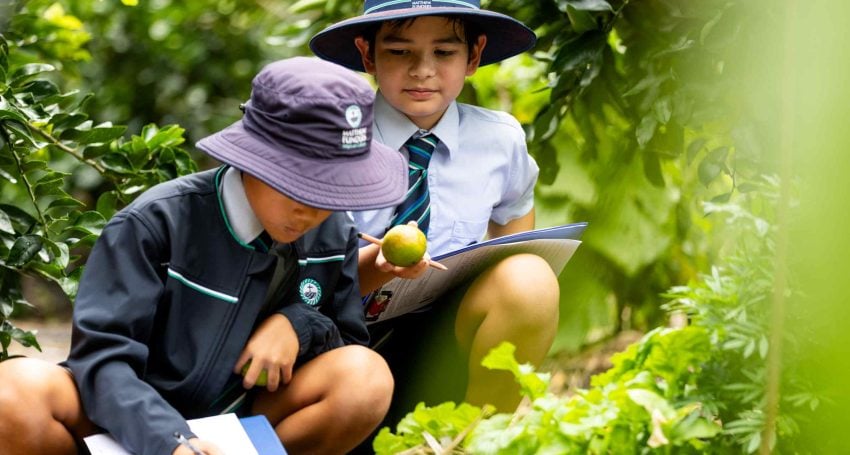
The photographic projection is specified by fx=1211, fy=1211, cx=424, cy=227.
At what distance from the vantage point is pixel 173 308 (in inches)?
74.4

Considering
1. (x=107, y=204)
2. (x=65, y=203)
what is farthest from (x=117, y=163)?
(x=65, y=203)

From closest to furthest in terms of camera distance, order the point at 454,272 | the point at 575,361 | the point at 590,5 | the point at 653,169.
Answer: the point at 454,272 → the point at 590,5 → the point at 653,169 → the point at 575,361

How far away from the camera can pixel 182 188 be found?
1930 mm

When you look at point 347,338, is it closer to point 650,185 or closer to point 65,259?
point 65,259

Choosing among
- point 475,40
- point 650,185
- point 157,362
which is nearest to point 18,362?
point 157,362

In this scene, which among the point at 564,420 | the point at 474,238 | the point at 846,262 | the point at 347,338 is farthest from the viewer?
the point at 474,238

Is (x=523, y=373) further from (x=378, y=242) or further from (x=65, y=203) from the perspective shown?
(x=65, y=203)

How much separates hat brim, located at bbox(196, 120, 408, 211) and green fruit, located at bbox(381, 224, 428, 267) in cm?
15

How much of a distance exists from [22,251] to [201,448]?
76cm

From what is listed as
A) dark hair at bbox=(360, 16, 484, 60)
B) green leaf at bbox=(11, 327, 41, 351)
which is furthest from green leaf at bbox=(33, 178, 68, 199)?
dark hair at bbox=(360, 16, 484, 60)

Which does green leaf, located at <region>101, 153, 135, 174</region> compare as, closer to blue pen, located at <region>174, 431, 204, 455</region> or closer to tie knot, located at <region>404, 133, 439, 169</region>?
tie knot, located at <region>404, 133, 439, 169</region>

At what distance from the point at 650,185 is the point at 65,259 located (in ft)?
5.85

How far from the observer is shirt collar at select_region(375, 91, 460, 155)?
244cm

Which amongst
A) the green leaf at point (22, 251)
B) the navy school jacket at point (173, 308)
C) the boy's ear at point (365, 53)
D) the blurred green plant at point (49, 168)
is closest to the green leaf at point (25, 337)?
the blurred green plant at point (49, 168)
